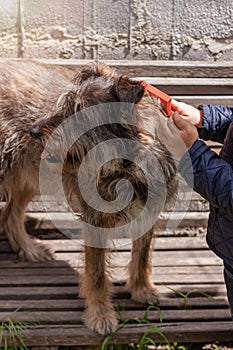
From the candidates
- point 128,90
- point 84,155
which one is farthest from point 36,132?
point 128,90

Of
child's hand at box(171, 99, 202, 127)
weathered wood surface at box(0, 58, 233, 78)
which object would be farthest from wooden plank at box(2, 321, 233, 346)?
weathered wood surface at box(0, 58, 233, 78)

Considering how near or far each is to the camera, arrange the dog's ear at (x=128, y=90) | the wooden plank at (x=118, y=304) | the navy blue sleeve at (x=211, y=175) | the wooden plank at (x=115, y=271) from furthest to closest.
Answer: the wooden plank at (x=115, y=271)
the wooden plank at (x=118, y=304)
the dog's ear at (x=128, y=90)
the navy blue sleeve at (x=211, y=175)


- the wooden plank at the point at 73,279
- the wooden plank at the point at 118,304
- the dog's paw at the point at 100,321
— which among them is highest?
the dog's paw at the point at 100,321

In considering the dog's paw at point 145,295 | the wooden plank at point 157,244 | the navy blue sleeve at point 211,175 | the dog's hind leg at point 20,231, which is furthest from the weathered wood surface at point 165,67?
the navy blue sleeve at point 211,175

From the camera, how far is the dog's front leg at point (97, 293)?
2.92 m

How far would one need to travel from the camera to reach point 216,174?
2213mm

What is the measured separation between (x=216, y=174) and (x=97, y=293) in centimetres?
112

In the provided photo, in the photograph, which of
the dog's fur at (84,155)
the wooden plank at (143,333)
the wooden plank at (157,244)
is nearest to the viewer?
the dog's fur at (84,155)

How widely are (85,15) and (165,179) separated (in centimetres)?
135

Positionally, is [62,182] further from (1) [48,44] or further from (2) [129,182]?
(1) [48,44]

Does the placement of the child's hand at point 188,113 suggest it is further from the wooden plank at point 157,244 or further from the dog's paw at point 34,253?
the dog's paw at point 34,253

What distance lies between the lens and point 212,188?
2213mm

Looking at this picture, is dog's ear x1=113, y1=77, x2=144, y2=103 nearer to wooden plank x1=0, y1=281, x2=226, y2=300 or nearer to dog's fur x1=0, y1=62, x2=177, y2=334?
dog's fur x1=0, y1=62, x2=177, y2=334

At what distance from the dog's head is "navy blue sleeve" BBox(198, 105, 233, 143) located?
0.35m
